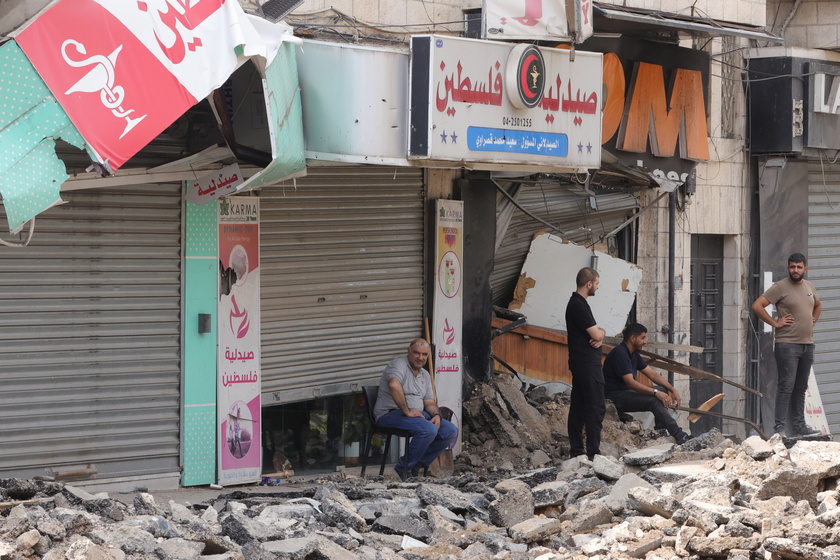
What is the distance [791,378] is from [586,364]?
10.6 ft

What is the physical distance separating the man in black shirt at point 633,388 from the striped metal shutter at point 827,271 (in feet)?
18.6

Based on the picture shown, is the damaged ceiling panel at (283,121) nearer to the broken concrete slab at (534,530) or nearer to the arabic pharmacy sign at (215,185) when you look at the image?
the arabic pharmacy sign at (215,185)

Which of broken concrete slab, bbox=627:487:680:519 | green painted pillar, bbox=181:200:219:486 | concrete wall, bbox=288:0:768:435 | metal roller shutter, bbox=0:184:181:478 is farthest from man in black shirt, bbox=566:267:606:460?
concrete wall, bbox=288:0:768:435

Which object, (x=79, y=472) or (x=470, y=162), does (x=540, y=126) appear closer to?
(x=470, y=162)

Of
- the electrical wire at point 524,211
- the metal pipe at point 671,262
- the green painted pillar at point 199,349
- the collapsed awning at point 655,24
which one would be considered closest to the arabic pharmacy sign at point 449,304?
the electrical wire at point 524,211

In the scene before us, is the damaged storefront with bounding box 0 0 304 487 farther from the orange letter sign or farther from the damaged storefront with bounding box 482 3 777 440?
the orange letter sign

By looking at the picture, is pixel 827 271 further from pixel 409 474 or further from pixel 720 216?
pixel 409 474

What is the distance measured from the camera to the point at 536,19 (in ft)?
33.1

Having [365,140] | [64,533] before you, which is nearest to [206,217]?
[365,140]

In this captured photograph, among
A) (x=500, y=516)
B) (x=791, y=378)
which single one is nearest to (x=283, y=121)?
(x=500, y=516)

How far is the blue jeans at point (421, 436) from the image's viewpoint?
9812 mm

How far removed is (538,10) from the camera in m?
10.1

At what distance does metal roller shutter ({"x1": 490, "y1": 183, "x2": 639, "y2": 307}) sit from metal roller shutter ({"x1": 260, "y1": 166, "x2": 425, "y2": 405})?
1.57 metres

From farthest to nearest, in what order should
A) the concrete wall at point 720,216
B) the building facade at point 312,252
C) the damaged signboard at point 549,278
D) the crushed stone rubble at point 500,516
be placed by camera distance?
the concrete wall at point 720,216 → the damaged signboard at point 549,278 → the building facade at point 312,252 → the crushed stone rubble at point 500,516
